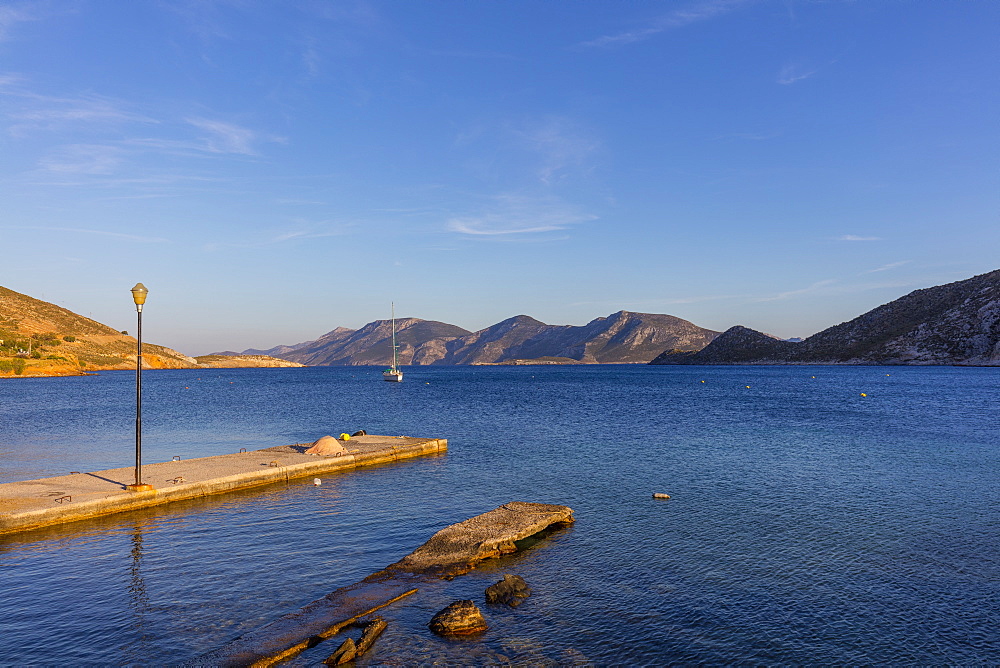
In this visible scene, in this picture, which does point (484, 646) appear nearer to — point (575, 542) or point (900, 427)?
point (575, 542)

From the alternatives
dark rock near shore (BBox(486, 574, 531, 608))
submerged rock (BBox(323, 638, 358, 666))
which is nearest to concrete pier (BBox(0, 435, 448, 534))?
submerged rock (BBox(323, 638, 358, 666))

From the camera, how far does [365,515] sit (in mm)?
24219

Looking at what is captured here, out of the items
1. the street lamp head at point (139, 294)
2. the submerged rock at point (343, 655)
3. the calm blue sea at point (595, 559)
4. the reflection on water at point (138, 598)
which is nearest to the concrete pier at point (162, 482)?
the calm blue sea at point (595, 559)

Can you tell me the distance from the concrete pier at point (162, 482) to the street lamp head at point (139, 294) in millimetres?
8070

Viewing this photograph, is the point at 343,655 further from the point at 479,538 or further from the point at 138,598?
the point at 479,538

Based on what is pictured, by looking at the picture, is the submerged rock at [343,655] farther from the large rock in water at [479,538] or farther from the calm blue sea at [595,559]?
the large rock in water at [479,538]

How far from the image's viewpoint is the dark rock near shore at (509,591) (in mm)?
15242

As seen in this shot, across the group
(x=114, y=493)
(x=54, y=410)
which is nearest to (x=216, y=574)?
Result: (x=114, y=493)

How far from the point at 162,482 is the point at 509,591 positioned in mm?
19415

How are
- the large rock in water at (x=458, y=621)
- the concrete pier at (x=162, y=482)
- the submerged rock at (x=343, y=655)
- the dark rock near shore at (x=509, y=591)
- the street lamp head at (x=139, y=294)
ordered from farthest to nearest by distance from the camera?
the street lamp head at (x=139, y=294)
the concrete pier at (x=162, y=482)
the dark rock near shore at (x=509, y=591)
the large rock in water at (x=458, y=621)
the submerged rock at (x=343, y=655)

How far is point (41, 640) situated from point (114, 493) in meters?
12.6

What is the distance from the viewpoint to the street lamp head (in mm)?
24125

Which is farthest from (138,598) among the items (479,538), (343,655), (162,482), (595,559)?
(595,559)

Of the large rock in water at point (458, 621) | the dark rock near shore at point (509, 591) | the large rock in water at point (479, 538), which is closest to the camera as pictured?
the large rock in water at point (458, 621)
